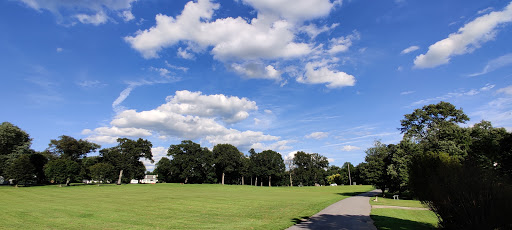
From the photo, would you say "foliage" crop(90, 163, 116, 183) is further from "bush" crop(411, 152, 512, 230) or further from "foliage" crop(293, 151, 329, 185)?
"foliage" crop(293, 151, 329, 185)

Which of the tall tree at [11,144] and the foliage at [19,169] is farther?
the tall tree at [11,144]

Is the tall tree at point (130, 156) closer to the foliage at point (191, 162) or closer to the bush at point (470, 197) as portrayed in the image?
the foliage at point (191, 162)

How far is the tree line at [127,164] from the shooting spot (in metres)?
62.8

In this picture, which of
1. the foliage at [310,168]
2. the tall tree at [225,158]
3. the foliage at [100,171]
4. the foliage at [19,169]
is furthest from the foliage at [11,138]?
the foliage at [310,168]

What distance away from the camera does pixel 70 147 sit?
8038 centimetres

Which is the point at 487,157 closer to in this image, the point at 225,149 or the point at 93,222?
the point at 93,222

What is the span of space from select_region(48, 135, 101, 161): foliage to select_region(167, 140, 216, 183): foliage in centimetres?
2800

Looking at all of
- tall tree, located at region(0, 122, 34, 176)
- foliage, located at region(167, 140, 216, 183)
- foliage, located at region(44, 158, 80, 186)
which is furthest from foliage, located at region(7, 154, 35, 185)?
foliage, located at region(167, 140, 216, 183)

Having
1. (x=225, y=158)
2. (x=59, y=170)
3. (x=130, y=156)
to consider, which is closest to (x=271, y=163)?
(x=225, y=158)

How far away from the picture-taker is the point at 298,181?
126m

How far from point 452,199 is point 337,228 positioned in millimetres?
5502

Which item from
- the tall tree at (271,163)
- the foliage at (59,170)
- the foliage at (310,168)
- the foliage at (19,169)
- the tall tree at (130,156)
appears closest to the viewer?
the foliage at (19,169)

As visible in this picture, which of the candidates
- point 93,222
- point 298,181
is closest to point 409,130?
point 93,222

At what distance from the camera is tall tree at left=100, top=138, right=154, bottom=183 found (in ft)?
250
